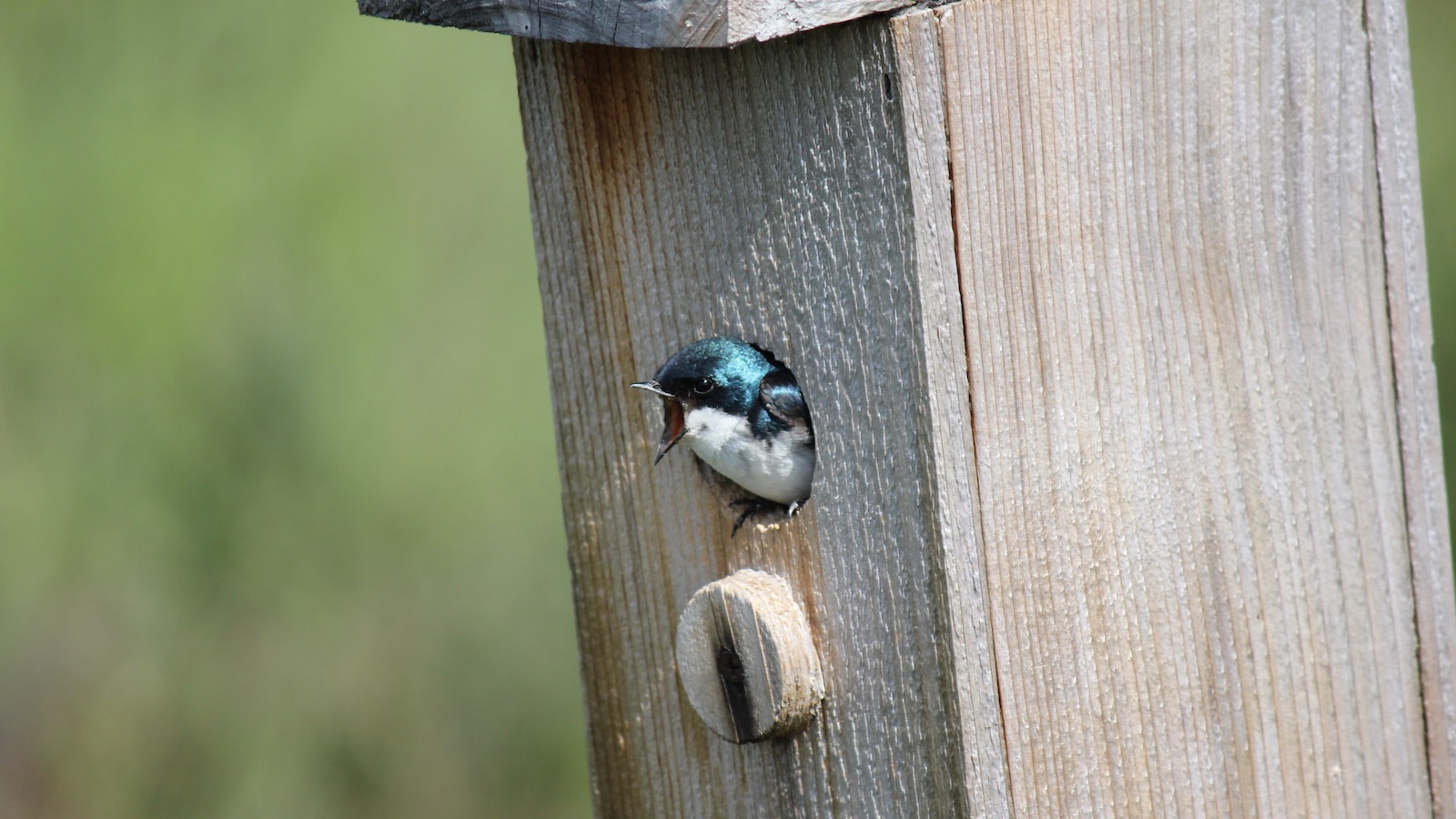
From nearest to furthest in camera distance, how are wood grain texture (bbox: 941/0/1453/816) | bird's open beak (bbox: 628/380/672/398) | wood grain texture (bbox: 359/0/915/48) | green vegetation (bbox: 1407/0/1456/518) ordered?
wood grain texture (bbox: 359/0/915/48) → wood grain texture (bbox: 941/0/1453/816) → bird's open beak (bbox: 628/380/672/398) → green vegetation (bbox: 1407/0/1456/518)

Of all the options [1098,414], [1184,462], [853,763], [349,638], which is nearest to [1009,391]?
[1098,414]

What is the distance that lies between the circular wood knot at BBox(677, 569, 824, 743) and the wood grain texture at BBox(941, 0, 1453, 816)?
27 cm

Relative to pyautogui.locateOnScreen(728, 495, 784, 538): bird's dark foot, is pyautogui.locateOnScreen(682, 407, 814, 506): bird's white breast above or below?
above

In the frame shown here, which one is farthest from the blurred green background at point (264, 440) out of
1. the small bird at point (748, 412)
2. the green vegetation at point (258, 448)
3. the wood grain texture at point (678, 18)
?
the wood grain texture at point (678, 18)

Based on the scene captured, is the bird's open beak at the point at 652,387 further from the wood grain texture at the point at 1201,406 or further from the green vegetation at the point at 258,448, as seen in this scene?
the green vegetation at the point at 258,448

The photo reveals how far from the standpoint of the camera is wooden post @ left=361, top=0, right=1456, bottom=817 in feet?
4.48

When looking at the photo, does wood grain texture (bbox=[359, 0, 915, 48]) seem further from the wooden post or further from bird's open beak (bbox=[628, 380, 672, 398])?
bird's open beak (bbox=[628, 380, 672, 398])

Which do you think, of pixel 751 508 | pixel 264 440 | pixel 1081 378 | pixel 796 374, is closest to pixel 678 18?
pixel 796 374

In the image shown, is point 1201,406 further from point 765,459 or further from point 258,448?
point 258,448

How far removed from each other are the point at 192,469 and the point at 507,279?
0.88 metres

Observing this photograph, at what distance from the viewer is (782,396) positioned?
1.63 m

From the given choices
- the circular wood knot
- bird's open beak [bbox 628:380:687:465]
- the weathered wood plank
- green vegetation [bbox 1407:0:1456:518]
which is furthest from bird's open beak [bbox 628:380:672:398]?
green vegetation [bbox 1407:0:1456:518]

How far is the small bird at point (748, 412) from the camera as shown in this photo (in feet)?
5.28

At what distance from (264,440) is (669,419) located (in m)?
1.84
